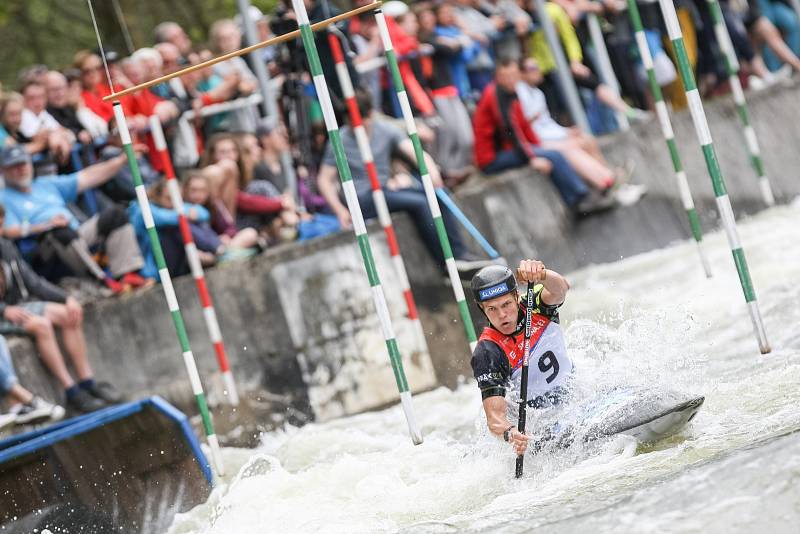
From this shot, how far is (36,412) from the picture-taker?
10.5 metres

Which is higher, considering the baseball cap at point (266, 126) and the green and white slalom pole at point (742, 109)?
the baseball cap at point (266, 126)

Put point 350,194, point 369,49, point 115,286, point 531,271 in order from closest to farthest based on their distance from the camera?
point 531,271 < point 350,194 < point 115,286 < point 369,49

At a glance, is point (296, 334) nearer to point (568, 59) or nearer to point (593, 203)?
point (593, 203)

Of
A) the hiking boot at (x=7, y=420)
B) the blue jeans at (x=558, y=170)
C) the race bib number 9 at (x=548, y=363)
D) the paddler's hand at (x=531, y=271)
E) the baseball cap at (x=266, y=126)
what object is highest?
the baseball cap at (x=266, y=126)

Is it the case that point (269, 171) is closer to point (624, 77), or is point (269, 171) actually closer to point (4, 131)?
point (4, 131)

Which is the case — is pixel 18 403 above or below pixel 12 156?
below

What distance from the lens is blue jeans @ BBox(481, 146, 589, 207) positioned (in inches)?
536

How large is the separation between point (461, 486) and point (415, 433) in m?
0.75

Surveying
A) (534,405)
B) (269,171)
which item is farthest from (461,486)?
(269,171)

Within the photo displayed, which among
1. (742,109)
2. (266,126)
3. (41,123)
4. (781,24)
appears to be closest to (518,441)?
(266,126)

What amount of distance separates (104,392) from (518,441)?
4541mm

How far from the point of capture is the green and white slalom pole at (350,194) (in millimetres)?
8734

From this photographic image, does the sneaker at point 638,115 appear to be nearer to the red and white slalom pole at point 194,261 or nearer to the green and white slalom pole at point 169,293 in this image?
the red and white slalom pole at point 194,261

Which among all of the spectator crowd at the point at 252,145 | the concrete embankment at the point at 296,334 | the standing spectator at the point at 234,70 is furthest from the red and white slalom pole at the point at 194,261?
the standing spectator at the point at 234,70
